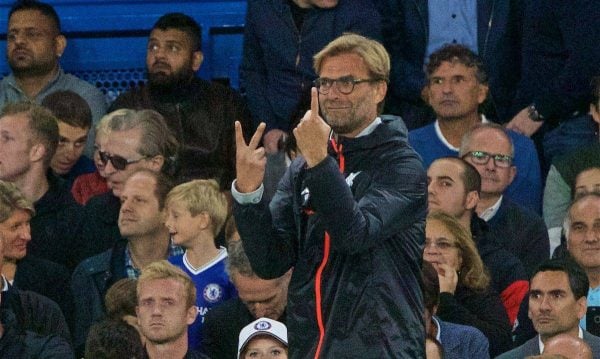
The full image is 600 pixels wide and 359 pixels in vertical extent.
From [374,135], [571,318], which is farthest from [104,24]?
[374,135]

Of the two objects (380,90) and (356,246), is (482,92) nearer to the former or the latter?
(380,90)

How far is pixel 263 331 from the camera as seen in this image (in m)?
7.47

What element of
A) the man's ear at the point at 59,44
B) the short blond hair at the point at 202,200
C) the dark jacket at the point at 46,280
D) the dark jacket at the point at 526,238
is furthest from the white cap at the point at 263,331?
the man's ear at the point at 59,44

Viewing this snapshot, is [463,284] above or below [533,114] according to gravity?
below

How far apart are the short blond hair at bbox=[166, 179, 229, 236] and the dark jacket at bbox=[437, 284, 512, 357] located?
141cm

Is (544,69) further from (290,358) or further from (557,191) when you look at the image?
(290,358)

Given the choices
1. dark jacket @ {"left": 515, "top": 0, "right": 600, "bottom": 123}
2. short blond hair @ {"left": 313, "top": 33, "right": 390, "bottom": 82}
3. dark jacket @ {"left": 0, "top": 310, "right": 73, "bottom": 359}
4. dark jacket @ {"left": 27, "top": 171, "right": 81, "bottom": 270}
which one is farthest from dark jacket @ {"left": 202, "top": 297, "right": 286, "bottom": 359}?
dark jacket @ {"left": 515, "top": 0, "right": 600, "bottom": 123}

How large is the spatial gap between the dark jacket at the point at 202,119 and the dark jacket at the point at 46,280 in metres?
1.48

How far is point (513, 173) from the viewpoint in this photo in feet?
29.8

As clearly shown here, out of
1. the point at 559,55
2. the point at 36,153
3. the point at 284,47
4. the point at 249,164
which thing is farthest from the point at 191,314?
the point at 559,55

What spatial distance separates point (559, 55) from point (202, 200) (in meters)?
2.72

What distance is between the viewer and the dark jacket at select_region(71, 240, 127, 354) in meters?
8.34

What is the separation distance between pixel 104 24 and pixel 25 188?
71.9 inches

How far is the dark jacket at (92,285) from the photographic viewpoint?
27.4ft
